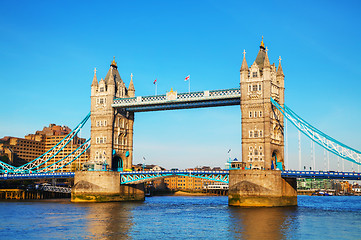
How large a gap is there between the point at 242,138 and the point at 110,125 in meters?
29.7

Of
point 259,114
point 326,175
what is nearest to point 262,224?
point 326,175

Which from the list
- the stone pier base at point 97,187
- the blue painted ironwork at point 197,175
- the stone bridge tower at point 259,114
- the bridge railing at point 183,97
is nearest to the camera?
the blue painted ironwork at point 197,175

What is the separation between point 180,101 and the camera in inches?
3462

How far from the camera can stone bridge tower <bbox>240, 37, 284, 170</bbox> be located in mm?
79188

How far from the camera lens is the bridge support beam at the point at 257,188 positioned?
243 ft

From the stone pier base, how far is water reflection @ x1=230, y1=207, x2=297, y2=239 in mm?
34032

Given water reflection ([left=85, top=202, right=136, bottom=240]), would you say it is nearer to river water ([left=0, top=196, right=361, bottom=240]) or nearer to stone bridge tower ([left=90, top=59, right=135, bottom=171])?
river water ([left=0, top=196, right=361, bottom=240])

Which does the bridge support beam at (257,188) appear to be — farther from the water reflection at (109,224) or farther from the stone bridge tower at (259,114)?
the water reflection at (109,224)

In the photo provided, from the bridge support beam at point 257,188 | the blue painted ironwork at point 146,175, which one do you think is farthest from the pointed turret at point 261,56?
the blue painted ironwork at point 146,175

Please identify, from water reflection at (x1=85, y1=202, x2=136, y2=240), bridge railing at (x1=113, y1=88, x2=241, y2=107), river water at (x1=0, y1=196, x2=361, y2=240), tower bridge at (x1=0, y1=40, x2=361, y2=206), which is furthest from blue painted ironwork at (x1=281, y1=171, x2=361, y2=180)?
water reflection at (x1=85, y1=202, x2=136, y2=240)

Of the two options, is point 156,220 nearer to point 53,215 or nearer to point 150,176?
point 53,215

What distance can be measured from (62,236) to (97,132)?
55.2 m

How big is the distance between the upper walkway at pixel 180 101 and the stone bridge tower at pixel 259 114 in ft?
10.4

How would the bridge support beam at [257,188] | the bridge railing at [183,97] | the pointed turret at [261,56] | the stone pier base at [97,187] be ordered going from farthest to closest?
the stone pier base at [97,187]
the bridge railing at [183,97]
the pointed turret at [261,56]
the bridge support beam at [257,188]
